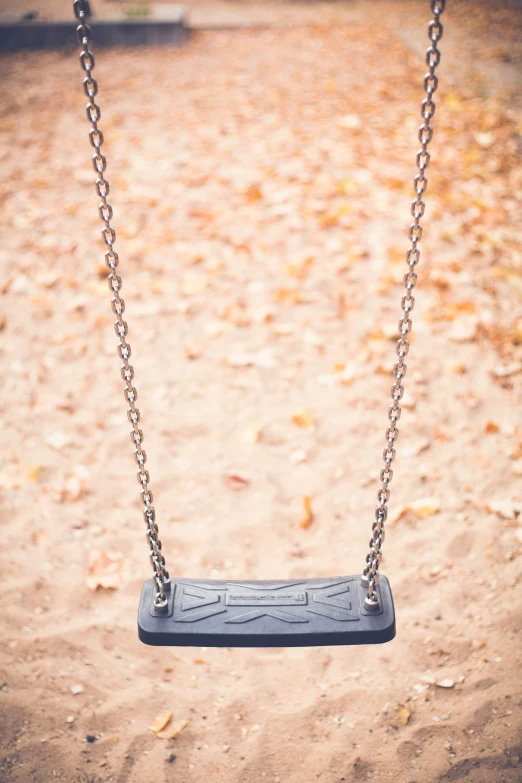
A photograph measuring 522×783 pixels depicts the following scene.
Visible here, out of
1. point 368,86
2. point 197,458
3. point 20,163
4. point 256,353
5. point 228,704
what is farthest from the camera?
point 368,86

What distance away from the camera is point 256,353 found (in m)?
2.90

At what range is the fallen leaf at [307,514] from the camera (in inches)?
86.3

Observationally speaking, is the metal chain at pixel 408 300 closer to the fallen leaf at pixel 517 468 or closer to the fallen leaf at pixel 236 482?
the fallen leaf at pixel 236 482

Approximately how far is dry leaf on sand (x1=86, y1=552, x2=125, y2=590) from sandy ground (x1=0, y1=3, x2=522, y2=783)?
14 mm

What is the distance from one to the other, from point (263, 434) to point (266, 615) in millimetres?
1109

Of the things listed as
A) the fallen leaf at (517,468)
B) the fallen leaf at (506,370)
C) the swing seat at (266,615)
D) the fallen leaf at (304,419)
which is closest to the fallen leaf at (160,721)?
the swing seat at (266,615)

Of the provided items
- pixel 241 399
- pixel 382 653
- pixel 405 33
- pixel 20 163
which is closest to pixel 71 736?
pixel 382 653

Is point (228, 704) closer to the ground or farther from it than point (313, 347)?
closer to the ground

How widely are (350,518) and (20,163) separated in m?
3.86

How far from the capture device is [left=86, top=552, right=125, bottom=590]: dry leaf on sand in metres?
2.01

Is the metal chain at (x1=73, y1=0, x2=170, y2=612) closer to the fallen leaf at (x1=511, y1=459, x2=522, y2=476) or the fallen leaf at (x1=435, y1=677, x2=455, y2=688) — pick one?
the fallen leaf at (x1=435, y1=677, x2=455, y2=688)

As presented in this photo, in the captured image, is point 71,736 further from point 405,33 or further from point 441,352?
point 405,33

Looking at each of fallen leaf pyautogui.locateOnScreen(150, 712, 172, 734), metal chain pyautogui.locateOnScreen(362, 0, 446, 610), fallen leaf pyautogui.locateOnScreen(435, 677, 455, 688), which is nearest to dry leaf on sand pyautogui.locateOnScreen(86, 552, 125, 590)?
fallen leaf pyautogui.locateOnScreen(150, 712, 172, 734)

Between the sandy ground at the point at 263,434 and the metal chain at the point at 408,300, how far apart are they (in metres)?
0.53
